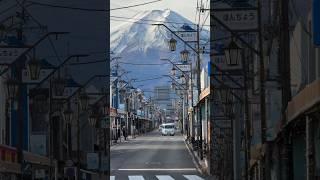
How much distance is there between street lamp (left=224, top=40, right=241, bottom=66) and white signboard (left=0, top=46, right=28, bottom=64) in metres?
5.99

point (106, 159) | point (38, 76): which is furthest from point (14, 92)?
point (106, 159)

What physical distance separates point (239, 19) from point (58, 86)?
14.6m

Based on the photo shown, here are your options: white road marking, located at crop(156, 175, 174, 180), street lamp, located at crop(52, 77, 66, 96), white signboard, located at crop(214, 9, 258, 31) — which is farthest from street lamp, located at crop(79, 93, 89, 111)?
white signboard, located at crop(214, 9, 258, 31)

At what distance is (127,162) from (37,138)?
1018 inches

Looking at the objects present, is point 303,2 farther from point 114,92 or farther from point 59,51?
point 114,92

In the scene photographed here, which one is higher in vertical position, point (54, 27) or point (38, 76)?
point (54, 27)

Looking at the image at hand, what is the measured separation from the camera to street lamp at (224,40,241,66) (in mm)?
21781

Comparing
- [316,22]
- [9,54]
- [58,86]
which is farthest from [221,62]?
[316,22]

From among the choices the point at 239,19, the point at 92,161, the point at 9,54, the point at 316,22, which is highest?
the point at 239,19

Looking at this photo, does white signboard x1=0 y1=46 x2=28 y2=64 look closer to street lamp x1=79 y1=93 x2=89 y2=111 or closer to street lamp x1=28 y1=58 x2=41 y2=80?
street lamp x1=28 y1=58 x2=41 y2=80

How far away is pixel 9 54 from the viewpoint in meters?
20.4

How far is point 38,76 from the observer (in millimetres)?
23656

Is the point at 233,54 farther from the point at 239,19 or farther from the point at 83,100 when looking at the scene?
the point at 83,100

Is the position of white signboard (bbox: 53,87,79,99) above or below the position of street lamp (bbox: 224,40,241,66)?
below
